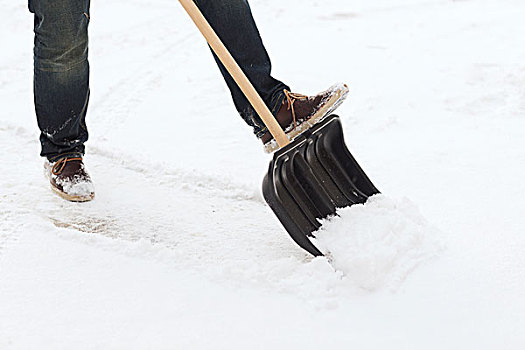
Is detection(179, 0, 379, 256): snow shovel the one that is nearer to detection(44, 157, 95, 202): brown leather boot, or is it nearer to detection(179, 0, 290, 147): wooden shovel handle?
detection(179, 0, 290, 147): wooden shovel handle

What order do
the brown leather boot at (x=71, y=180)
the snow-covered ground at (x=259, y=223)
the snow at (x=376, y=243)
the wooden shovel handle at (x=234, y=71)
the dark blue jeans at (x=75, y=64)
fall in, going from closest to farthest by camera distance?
1. the snow-covered ground at (x=259, y=223)
2. the snow at (x=376, y=243)
3. the wooden shovel handle at (x=234, y=71)
4. the dark blue jeans at (x=75, y=64)
5. the brown leather boot at (x=71, y=180)

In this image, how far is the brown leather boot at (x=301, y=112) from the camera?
1.82 m

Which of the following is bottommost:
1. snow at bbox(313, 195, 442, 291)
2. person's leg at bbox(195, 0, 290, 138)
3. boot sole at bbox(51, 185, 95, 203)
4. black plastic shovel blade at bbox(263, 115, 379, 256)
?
boot sole at bbox(51, 185, 95, 203)

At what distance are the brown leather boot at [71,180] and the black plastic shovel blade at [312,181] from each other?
2.27ft

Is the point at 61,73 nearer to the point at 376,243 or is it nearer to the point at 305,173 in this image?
the point at 305,173

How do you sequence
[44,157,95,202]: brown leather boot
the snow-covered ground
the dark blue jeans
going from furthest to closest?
1. [44,157,95,202]: brown leather boot
2. the dark blue jeans
3. the snow-covered ground

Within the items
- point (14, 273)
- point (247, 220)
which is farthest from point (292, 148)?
point (14, 273)

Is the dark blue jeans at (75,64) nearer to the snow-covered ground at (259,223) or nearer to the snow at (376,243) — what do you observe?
the snow-covered ground at (259,223)

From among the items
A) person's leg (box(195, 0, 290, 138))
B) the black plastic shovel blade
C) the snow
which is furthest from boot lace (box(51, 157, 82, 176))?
the snow

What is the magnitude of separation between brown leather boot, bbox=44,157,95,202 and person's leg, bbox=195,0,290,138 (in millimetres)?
559

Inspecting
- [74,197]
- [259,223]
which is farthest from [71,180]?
[259,223]

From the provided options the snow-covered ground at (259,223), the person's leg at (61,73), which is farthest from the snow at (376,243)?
the person's leg at (61,73)

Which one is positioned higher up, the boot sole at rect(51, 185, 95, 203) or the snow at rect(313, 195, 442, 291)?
the snow at rect(313, 195, 442, 291)

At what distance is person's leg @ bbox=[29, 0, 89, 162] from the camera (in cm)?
175
